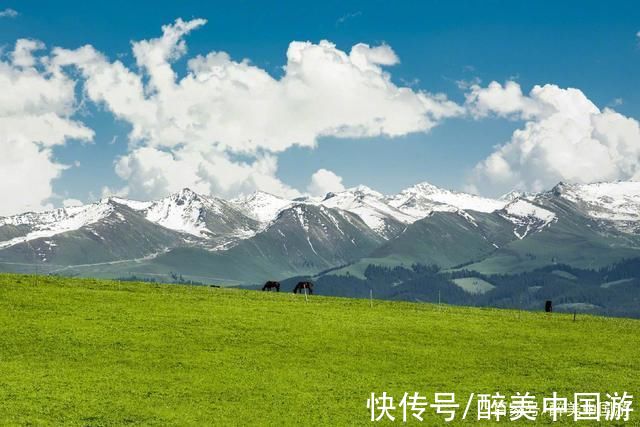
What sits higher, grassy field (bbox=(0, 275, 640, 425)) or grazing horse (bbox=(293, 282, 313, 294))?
grazing horse (bbox=(293, 282, 313, 294))

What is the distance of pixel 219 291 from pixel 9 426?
64.2 m

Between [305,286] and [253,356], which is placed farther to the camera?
[305,286]

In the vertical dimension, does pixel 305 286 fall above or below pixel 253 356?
above

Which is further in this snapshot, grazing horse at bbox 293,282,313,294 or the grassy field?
grazing horse at bbox 293,282,313,294

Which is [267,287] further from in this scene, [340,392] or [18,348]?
[340,392]

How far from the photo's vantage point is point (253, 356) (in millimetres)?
57625

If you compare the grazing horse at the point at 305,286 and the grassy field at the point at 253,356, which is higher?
the grazing horse at the point at 305,286

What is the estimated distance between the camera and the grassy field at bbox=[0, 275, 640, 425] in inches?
1677

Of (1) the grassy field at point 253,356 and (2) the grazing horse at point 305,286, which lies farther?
(2) the grazing horse at point 305,286

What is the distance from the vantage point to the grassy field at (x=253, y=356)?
42.6m

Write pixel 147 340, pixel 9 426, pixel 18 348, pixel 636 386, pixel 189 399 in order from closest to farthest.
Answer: pixel 9 426
pixel 189 399
pixel 636 386
pixel 18 348
pixel 147 340

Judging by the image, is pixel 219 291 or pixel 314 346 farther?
pixel 219 291

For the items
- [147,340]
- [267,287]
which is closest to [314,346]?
[147,340]

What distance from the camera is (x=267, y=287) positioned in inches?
4734
